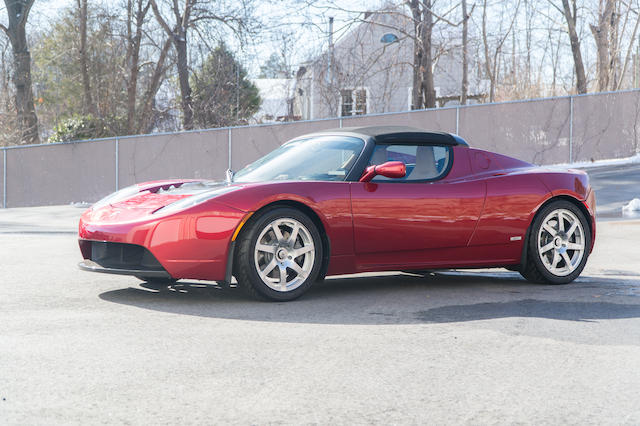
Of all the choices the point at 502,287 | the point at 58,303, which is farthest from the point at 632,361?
the point at 58,303

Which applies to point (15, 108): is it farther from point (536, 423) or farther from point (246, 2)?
point (536, 423)

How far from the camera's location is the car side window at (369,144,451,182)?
6.52m

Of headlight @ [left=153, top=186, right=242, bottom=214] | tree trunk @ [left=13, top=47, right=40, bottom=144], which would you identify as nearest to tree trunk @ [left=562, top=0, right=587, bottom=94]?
tree trunk @ [left=13, top=47, right=40, bottom=144]

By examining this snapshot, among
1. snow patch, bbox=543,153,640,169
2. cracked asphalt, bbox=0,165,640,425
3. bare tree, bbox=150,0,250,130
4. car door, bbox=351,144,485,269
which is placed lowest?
cracked asphalt, bbox=0,165,640,425

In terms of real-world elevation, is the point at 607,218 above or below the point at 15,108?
below

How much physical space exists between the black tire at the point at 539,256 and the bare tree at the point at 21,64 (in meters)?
25.0

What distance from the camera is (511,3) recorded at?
26953 mm

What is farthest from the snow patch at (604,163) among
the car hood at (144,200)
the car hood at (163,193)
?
the car hood at (144,200)

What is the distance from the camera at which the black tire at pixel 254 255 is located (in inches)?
224

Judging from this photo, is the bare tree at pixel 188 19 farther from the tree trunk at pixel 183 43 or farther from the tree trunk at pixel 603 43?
the tree trunk at pixel 603 43

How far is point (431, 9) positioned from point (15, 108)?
16551mm

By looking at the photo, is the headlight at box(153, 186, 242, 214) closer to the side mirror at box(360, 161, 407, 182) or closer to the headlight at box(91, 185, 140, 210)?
the headlight at box(91, 185, 140, 210)

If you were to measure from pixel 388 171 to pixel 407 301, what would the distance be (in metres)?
0.98

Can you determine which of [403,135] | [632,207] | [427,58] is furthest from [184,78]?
[403,135]
